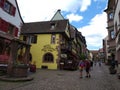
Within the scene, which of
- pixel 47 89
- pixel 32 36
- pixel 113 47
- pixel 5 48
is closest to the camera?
pixel 47 89

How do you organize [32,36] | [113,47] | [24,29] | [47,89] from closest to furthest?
1. [47,89]
2. [113,47]
3. [32,36]
4. [24,29]

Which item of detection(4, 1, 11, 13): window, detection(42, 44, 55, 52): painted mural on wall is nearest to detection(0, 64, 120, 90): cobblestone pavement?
detection(4, 1, 11, 13): window

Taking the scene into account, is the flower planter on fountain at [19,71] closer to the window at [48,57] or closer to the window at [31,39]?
the window at [48,57]

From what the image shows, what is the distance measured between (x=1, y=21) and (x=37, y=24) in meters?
12.1

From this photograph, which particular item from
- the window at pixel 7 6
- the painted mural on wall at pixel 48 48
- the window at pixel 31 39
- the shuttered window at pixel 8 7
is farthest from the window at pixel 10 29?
the painted mural on wall at pixel 48 48

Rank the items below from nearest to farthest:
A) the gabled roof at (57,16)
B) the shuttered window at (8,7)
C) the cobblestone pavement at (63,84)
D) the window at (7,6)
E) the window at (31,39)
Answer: the cobblestone pavement at (63,84)
the shuttered window at (8,7)
the window at (7,6)
the window at (31,39)
the gabled roof at (57,16)

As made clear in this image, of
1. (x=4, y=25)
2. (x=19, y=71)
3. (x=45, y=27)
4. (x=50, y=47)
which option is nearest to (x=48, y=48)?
(x=50, y=47)

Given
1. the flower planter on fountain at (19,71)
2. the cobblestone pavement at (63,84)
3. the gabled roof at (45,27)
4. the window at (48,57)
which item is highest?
the gabled roof at (45,27)

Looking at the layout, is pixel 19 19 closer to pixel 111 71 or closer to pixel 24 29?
pixel 24 29

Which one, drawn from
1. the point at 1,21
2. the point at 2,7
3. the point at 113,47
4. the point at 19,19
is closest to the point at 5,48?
the point at 1,21

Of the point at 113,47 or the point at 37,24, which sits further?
the point at 37,24

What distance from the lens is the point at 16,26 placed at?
22828 mm

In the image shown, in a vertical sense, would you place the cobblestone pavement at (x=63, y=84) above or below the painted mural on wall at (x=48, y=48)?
below

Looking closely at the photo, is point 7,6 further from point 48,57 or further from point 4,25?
point 48,57
